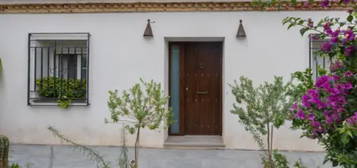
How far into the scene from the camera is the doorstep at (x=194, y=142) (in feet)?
19.8

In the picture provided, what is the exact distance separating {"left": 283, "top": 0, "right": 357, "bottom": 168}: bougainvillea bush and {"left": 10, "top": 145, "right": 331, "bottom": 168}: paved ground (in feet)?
10.4

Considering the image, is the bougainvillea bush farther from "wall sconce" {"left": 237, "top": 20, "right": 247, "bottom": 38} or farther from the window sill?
the window sill

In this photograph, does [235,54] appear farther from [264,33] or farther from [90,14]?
[90,14]

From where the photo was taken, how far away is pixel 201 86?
21.7 ft

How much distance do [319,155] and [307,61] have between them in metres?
1.91

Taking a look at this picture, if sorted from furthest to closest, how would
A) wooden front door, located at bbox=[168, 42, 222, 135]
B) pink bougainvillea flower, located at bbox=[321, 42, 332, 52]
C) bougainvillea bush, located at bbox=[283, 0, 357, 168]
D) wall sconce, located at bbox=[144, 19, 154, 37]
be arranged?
wooden front door, located at bbox=[168, 42, 222, 135]
wall sconce, located at bbox=[144, 19, 154, 37]
pink bougainvillea flower, located at bbox=[321, 42, 332, 52]
bougainvillea bush, located at bbox=[283, 0, 357, 168]

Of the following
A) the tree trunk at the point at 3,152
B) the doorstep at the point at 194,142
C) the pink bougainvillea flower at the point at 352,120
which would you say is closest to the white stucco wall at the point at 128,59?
the doorstep at the point at 194,142

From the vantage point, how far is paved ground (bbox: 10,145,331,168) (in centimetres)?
492

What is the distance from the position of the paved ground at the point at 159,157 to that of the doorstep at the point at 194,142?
0.56ft

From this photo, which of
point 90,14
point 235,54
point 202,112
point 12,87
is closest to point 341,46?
point 235,54

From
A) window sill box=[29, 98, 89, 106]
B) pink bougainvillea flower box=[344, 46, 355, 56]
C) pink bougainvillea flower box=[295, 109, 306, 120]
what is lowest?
window sill box=[29, 98, 89, 106]

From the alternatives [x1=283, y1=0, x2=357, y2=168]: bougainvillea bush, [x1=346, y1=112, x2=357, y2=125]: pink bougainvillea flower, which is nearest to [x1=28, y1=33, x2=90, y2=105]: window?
[x1=283, y1=0, x2=357, y2=168]: bougainvillea bush

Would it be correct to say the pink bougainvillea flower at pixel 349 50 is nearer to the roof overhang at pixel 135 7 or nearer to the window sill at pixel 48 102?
the roof overhang at pixel 135 7

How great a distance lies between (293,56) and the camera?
5.91 metres
